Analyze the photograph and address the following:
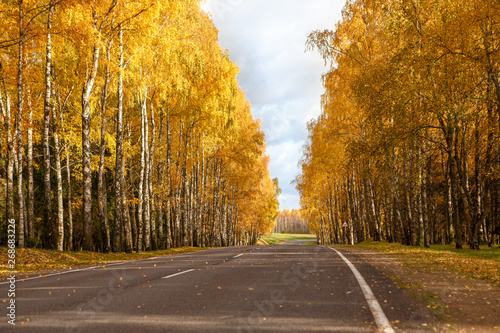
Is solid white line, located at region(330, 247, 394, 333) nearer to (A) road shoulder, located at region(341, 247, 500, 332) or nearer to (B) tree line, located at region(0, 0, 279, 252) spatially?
(A) road shoulder, located at region(341, 247, 500, 332)

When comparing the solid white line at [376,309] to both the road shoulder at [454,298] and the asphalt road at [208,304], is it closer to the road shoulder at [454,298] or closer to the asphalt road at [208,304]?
the asphalt road at [208,304]

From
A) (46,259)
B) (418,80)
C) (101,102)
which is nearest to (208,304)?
(46,259)

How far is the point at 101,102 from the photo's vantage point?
2150 cm

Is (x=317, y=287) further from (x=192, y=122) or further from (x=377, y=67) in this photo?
(x=192, y=122)

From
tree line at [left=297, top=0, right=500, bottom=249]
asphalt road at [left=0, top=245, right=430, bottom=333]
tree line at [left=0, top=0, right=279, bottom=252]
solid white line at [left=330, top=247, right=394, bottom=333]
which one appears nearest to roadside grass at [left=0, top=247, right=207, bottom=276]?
tree line at [left=0, top=0, right=279, bottom=252]

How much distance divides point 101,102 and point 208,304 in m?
19.0

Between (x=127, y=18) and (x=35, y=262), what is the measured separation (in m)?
10.4

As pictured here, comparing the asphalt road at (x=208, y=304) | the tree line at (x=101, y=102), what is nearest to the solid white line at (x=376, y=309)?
the asphalt road at (x=208, y=304)

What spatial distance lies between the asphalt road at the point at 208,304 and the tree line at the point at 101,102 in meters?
7.76

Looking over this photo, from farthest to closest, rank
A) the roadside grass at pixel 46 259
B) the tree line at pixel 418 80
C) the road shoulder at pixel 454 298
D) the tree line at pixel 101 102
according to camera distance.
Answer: the tree line at pixel 101 102
the tree line at pixel 418 80
the roadside grass at pixel 46 259
the road shoulder at pixel 454 298

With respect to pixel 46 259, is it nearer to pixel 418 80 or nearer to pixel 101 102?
pixel 101 102

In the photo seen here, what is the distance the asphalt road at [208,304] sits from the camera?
4.25 meters

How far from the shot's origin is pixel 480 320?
15.4 ft

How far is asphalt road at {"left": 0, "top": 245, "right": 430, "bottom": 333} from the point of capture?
4.25m
